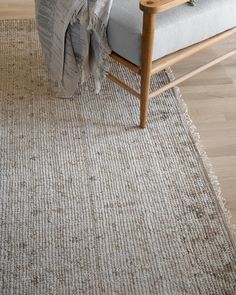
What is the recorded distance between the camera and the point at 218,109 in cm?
173

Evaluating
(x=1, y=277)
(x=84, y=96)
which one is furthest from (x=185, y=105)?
(x=1, y=277)

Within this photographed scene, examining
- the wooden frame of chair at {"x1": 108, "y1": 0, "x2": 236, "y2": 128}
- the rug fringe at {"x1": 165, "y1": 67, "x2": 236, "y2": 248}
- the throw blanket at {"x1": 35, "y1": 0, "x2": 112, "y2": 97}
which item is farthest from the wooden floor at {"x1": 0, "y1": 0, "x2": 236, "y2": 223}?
the throw blanket at {"x1": 35, "y1": 0, "x2": 112, "y2": 97}

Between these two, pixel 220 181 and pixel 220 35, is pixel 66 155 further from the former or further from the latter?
pixel 220 35

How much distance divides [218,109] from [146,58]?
18.2 inches

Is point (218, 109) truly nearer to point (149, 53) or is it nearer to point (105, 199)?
point (149, 53)

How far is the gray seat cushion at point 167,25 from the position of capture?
1.43 m

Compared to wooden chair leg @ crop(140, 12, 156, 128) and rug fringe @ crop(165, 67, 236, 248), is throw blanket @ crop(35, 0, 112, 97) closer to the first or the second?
wooden chair leg @ crop(140, 12, 156, 128)

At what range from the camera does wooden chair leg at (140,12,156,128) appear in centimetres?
133

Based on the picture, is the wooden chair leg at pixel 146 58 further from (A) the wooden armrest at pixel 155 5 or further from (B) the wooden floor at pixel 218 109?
(B) the wooden floor at pixel 218 109

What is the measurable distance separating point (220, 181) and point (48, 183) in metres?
0.59

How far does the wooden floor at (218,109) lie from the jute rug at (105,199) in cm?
5

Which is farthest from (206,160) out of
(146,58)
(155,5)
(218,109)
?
(155,5)

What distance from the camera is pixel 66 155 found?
1.52 metres

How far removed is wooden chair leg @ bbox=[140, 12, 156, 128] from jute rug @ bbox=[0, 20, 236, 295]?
85mm
